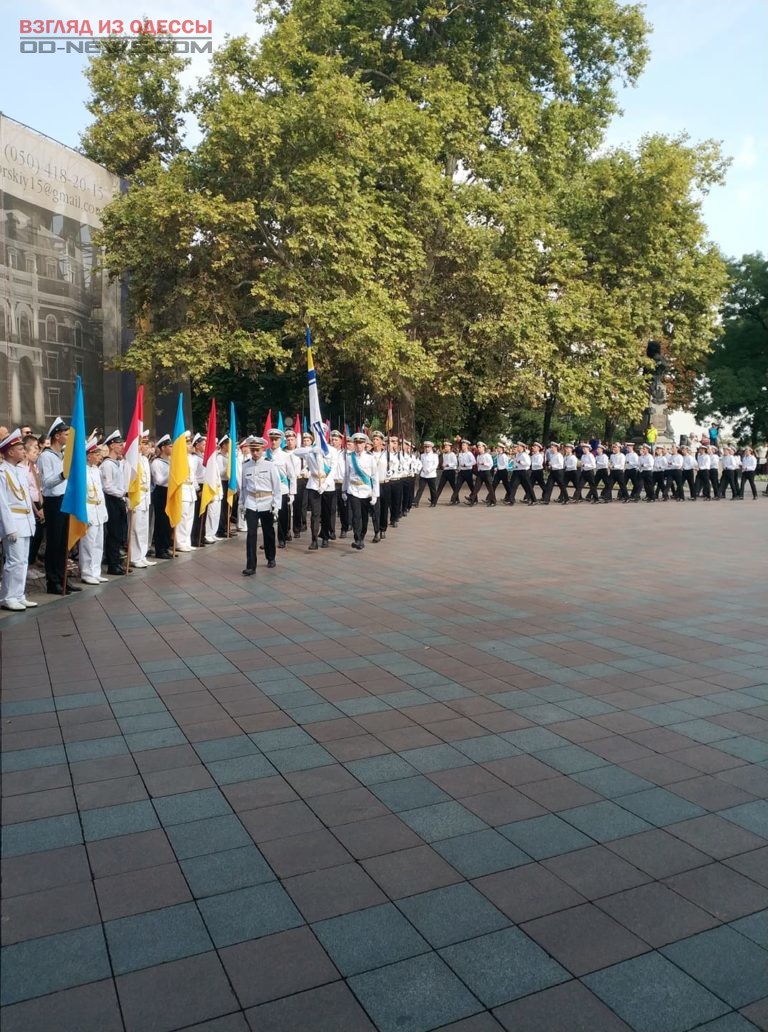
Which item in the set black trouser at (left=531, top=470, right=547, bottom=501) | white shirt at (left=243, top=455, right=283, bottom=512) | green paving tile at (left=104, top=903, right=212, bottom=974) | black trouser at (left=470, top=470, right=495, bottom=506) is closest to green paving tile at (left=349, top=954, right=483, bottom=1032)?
green paving tile at (left=104, top=903, right=212, bottom=974)

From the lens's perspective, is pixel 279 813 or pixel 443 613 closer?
pixel 279 813

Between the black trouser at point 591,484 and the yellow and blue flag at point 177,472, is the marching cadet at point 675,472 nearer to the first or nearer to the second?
the black trouser at point 591,484

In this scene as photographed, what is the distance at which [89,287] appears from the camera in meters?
24.0

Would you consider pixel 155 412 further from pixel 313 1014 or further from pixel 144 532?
pixel 313 1014

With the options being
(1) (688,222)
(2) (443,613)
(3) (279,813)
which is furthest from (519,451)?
(3) (279,813)

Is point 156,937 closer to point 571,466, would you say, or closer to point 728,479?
point 571,466

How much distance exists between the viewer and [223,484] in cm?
1573

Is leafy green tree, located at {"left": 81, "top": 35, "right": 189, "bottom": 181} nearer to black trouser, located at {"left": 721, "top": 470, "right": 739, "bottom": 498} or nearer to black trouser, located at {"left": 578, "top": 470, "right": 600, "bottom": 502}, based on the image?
black trouser, located at {"left": 578, "top": 470, "right": 600, "bottom": 502}

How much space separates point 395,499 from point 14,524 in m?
9.97

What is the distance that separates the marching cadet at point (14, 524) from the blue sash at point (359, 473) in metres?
5.74

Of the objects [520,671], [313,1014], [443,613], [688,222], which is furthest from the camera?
[688,222]

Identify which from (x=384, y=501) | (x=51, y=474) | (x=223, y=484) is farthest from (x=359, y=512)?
(x=51, y=474)

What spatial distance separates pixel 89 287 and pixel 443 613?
746 inches

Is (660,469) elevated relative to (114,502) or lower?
lower
